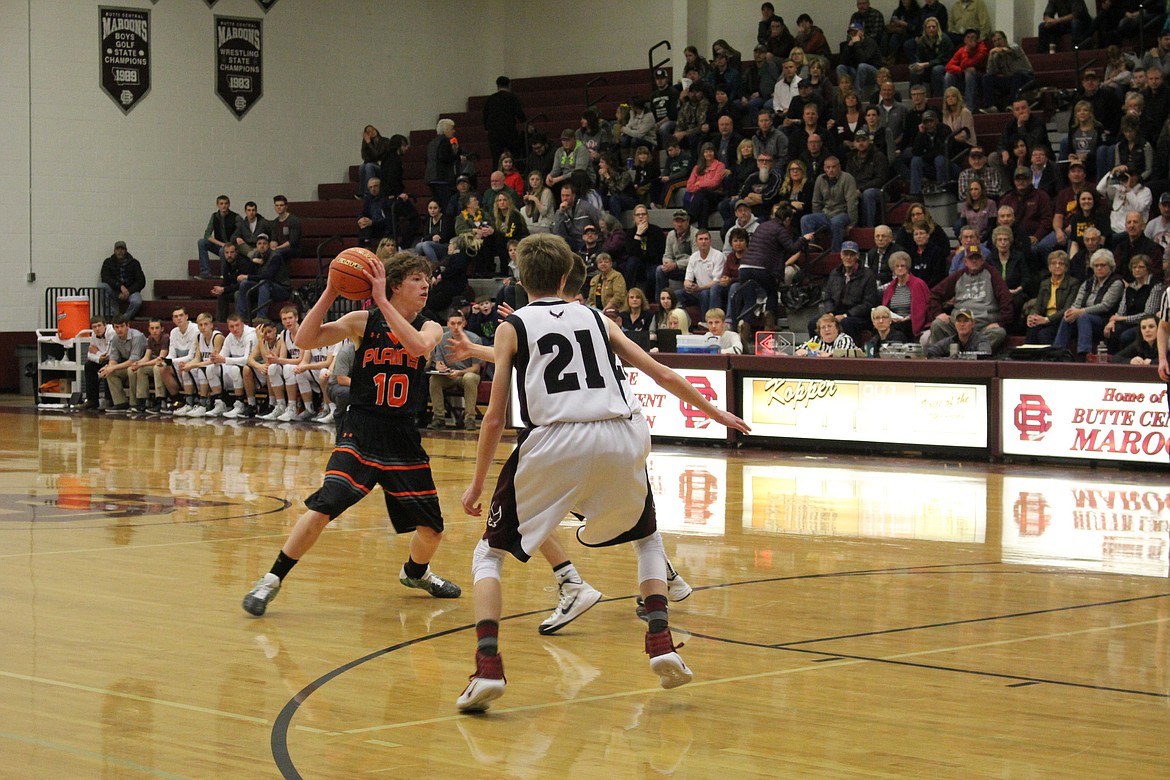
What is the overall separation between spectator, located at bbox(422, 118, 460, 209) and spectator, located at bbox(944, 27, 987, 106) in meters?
8.23

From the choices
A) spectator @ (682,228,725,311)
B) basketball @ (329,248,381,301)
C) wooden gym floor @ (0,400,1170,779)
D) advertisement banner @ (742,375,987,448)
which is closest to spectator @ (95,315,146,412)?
spectator @ (682,228,725,311)

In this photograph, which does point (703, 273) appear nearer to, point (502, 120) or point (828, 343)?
point (828, 343)

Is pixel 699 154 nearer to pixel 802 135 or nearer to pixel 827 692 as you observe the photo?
pixel 802 135

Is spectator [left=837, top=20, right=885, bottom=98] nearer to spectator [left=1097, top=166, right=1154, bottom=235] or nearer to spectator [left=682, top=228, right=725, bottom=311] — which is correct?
spectator [left=682, top=228, right=725, bottom=311]

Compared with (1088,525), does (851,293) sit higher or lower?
higher

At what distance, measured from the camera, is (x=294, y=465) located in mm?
13742

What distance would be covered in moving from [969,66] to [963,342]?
6198 millimetres

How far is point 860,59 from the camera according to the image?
21.1 m

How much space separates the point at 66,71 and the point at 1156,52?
17.4 meters

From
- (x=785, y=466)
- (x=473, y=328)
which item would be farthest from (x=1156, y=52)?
(x=473, y=328)

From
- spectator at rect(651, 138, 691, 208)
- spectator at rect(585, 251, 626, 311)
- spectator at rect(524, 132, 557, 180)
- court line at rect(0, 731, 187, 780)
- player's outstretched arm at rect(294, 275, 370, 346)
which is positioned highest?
spectator at rect(524, 132, 557, 180)

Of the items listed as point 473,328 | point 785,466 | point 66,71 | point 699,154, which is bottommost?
point 785,466

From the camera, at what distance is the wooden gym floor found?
448cm

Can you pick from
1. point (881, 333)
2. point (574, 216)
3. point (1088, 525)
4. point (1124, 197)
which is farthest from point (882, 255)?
point (1088, 525)
